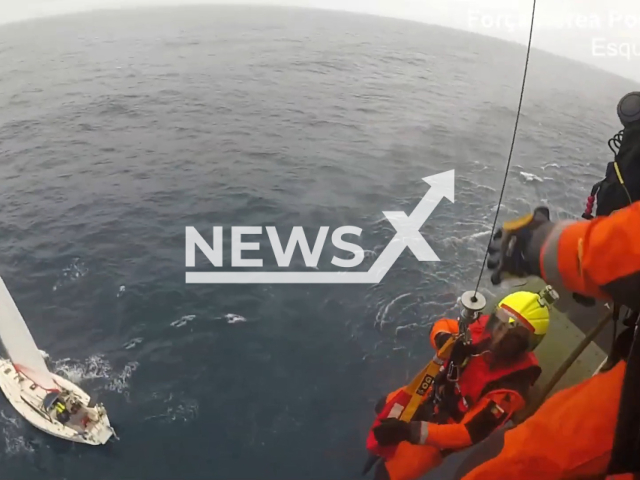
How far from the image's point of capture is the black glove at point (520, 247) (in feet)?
6.65

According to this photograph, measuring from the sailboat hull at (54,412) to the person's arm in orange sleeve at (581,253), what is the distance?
8.96 meters

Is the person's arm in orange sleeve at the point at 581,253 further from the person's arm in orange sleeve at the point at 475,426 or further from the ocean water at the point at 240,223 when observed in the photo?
the ocean water at the point at 240,223

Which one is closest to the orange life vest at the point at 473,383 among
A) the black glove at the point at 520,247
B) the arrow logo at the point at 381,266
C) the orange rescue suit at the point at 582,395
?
the orange rescue suit at the point at 582,395

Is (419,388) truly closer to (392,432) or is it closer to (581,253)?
(392,432)

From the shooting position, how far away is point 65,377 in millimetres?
10133

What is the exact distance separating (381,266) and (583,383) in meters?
12.2

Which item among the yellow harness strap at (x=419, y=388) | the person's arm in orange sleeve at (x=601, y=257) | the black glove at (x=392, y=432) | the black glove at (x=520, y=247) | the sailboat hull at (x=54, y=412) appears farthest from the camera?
the sailboat hull at (x=54, y=412)

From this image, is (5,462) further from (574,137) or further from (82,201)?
(574,137)

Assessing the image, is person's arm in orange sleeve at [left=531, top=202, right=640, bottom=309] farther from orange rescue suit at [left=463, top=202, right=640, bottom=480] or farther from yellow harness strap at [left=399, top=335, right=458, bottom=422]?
yellow harness strap at [left=399, top=335, right=458, bottom=422]

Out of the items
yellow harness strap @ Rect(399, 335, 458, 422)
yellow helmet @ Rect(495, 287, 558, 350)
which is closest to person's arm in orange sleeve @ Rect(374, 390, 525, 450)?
yellow helmet @ Rect(495, 287, 558, 350)

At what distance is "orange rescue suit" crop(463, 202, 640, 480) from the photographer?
1.64 meters

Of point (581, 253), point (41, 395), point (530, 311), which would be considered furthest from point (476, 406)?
point (41, 395)

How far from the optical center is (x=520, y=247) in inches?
83.1

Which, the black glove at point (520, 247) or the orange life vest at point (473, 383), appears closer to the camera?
the black glove at point (520, 247)
